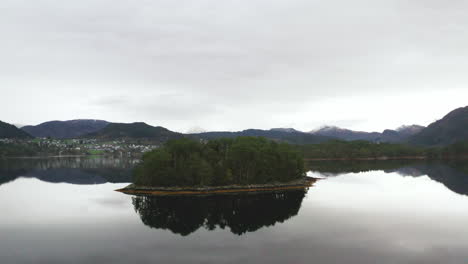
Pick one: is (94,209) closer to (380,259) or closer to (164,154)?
(164,154)

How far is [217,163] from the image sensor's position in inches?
3930

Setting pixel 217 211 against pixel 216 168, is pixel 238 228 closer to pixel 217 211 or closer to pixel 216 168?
pixel 217 211

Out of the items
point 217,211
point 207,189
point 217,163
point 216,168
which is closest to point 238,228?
point 217,211

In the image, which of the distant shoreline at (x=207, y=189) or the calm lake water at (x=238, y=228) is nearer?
the calm lake water at (x=238, y=228)

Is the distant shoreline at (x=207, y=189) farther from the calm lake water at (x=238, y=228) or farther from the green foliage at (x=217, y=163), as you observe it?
the calm lake water at (x=238, y=228)

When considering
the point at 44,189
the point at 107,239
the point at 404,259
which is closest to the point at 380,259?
the point at 404,259

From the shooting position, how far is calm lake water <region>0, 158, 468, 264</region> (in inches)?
1614

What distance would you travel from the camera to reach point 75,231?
53.6 m

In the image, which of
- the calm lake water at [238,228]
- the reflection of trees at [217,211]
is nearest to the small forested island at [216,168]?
the reflection of trees at [217,211]

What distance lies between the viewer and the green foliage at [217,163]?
9394 centimetres

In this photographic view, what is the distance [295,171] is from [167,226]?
2534 inches

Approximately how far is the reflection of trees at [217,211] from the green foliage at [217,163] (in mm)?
11593

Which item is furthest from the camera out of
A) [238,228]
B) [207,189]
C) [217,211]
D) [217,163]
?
[217,163]

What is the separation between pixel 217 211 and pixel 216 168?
1262 inches
